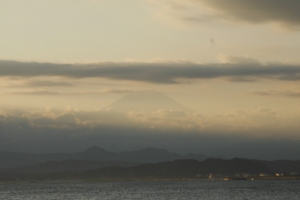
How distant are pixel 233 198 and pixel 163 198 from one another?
20093 mm

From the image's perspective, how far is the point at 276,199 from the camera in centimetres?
18675

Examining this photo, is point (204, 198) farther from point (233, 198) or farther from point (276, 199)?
point (276, 199)

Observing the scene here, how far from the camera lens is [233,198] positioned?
19225 cm

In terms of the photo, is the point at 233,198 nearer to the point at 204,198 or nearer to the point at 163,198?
the point at 204,198

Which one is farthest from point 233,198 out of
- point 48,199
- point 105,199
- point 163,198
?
point 48,199

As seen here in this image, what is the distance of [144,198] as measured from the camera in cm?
19588

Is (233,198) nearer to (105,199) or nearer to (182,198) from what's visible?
(182,198)

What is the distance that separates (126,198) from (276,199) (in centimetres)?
4298

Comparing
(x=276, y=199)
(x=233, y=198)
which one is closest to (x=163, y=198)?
(x=233, y=198)

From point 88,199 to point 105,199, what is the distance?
212 inches

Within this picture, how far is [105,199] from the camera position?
19100 cm

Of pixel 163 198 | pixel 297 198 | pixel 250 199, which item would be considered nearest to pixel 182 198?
pixel 163 198

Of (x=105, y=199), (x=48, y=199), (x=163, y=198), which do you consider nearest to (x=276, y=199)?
(x=163, y=198)

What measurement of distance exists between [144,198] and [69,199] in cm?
2174
